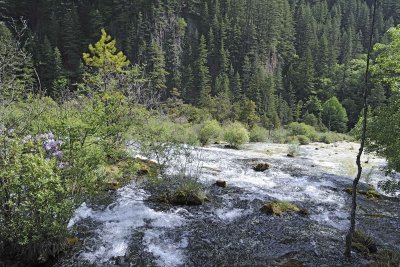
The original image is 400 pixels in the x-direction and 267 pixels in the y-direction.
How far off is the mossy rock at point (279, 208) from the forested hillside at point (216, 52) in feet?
131

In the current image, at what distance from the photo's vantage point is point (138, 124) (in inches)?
625

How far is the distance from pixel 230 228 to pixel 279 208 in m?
2.74

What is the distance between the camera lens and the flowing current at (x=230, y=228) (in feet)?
31.7

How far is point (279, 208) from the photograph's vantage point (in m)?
13.7

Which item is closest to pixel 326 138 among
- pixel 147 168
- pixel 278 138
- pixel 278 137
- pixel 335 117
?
pixel 278 137

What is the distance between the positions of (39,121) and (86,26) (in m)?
74.7

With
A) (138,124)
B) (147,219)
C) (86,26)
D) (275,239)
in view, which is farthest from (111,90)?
(86,26)

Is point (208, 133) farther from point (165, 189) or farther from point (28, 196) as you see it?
point (28, 196)

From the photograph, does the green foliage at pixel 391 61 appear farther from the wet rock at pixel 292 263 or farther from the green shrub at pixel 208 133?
the green shrub at pixel 208 133

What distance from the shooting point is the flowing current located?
9.66 m

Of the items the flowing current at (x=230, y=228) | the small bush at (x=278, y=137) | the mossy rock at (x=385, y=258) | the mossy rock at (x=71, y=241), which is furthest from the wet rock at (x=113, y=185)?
the small bush at (x=278, y=137)

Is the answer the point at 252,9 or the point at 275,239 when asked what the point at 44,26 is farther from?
the point at 275,239

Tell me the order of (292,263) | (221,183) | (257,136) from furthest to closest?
(257,136)
(221,183)
(292,263)

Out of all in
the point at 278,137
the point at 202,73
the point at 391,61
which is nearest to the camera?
the point at 391,61
